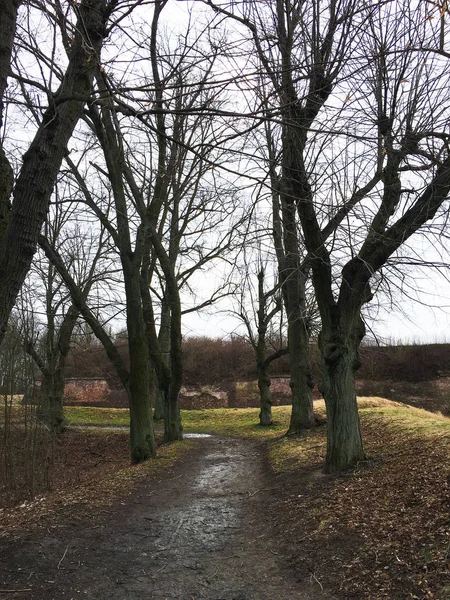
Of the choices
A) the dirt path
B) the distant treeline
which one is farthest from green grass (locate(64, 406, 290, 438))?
the dirt path

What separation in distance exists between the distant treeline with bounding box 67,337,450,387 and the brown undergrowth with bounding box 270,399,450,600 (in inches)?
875

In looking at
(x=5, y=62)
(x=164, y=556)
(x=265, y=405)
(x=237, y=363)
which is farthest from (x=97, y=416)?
(x=5, y=62)

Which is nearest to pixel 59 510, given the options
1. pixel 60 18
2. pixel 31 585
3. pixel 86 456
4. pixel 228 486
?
pixel 31 585

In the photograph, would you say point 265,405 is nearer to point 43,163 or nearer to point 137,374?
point 137,374

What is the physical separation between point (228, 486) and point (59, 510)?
2.98 meters

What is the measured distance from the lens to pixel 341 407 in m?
7.20

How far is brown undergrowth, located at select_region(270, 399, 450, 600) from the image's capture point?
12.3ft

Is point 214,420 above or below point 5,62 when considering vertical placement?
below

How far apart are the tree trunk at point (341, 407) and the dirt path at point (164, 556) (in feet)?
4.00

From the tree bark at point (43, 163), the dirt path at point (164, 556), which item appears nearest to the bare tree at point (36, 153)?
the tree bark at point (43, 163)

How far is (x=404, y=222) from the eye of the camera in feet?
21.0

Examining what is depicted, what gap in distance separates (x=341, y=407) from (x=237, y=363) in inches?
1133

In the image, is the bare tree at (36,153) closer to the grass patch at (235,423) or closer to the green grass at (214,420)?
the grass patch at (235,423)

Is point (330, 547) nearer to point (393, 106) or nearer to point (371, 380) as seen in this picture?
point (393, 106)
